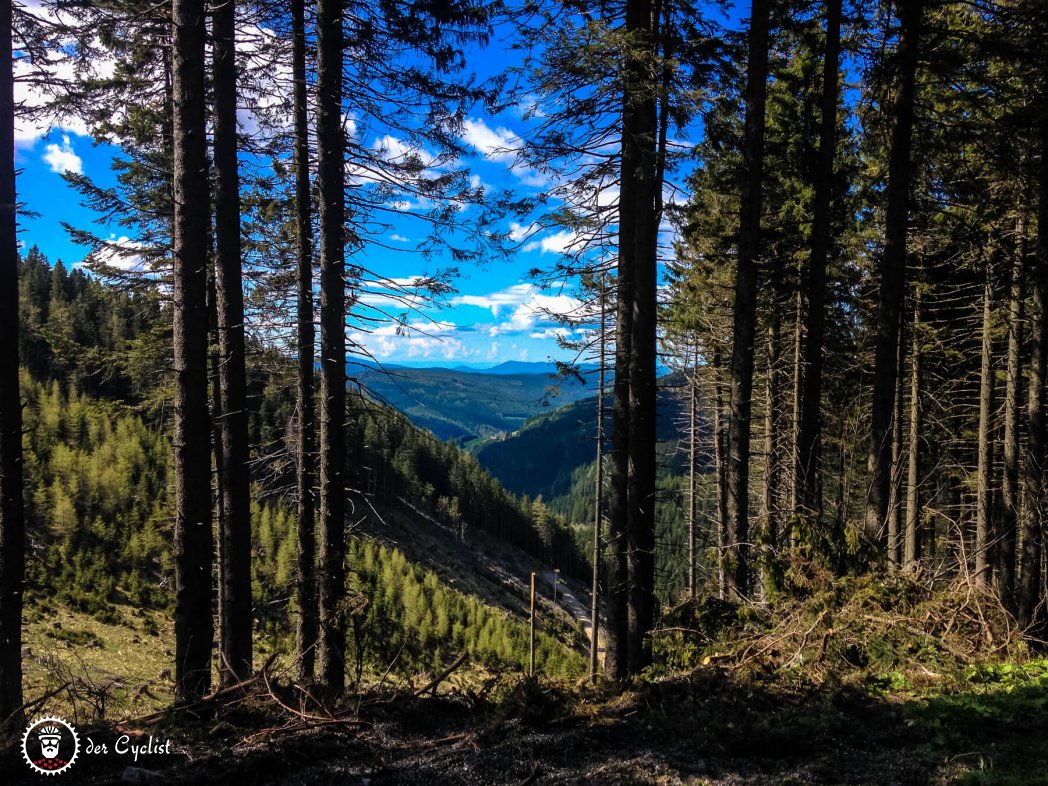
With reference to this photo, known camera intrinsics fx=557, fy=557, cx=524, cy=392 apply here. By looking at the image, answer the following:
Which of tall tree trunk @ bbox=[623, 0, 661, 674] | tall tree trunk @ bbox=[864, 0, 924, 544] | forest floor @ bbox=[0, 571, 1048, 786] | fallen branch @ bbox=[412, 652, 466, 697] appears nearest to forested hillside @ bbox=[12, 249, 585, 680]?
tall tree trunk @ bbox=[623, 0, 661, 674]

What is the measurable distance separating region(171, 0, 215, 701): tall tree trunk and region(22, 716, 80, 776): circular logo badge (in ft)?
8.04

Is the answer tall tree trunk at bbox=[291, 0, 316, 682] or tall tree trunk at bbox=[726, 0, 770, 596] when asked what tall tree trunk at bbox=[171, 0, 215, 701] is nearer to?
tall tree trunk at bbox=[291, 0, 316, 682]

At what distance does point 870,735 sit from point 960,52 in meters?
8.49

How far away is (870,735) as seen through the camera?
333cm

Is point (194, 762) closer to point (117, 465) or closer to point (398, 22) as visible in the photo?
point (398, 22)

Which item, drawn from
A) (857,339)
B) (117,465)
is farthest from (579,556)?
(857,339)

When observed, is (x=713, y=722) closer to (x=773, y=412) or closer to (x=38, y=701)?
(x=38, y=701)

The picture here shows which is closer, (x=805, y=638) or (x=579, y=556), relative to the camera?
(x=805, y=638)

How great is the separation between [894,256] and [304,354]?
8768 mm

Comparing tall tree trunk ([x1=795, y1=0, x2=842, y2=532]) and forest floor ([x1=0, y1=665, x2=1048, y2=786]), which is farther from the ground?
tall tree trunk ([x1=795, y1=0, x2=842, y2=532])

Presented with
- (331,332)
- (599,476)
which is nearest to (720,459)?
(599,476)

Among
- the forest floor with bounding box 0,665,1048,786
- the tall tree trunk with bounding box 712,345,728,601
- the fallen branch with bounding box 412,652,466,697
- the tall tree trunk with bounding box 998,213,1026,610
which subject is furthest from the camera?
the tall tree trunk with bounding box 712,345,728,601

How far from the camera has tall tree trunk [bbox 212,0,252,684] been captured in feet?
22.7

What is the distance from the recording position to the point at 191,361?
233 inches
